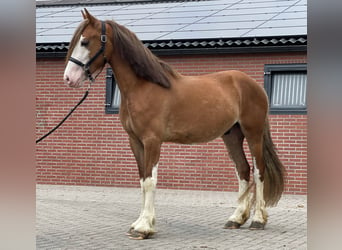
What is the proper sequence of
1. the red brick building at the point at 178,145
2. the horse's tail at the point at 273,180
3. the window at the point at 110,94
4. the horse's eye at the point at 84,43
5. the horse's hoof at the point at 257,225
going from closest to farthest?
the horse's eye at the point at 84,43 < the horse's hoof at the point at 257,225 < the horse's tail at the point at 273,180 < the red brick building at the point at 178,145 < the window at the point at 110,94

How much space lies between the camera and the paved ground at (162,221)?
513 centimetres

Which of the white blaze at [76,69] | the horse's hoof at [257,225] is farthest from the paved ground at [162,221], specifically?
the white blaze at [76,69]

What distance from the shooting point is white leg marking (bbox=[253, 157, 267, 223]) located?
238 inches

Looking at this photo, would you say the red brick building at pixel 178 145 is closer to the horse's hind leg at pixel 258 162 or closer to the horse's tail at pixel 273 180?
the horse's tail at pixel 273 180

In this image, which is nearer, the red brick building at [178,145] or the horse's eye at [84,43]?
the horse's eye at [84,43]

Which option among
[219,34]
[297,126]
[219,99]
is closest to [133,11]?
[219,34]

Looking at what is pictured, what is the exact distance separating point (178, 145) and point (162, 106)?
4.97m

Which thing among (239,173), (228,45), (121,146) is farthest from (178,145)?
(239,173)

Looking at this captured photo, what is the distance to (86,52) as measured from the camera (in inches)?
208

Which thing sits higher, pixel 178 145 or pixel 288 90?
pixel 288 90

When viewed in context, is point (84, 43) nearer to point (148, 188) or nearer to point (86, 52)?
point (86, 52)

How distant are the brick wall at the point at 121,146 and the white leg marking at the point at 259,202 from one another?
361 cm
